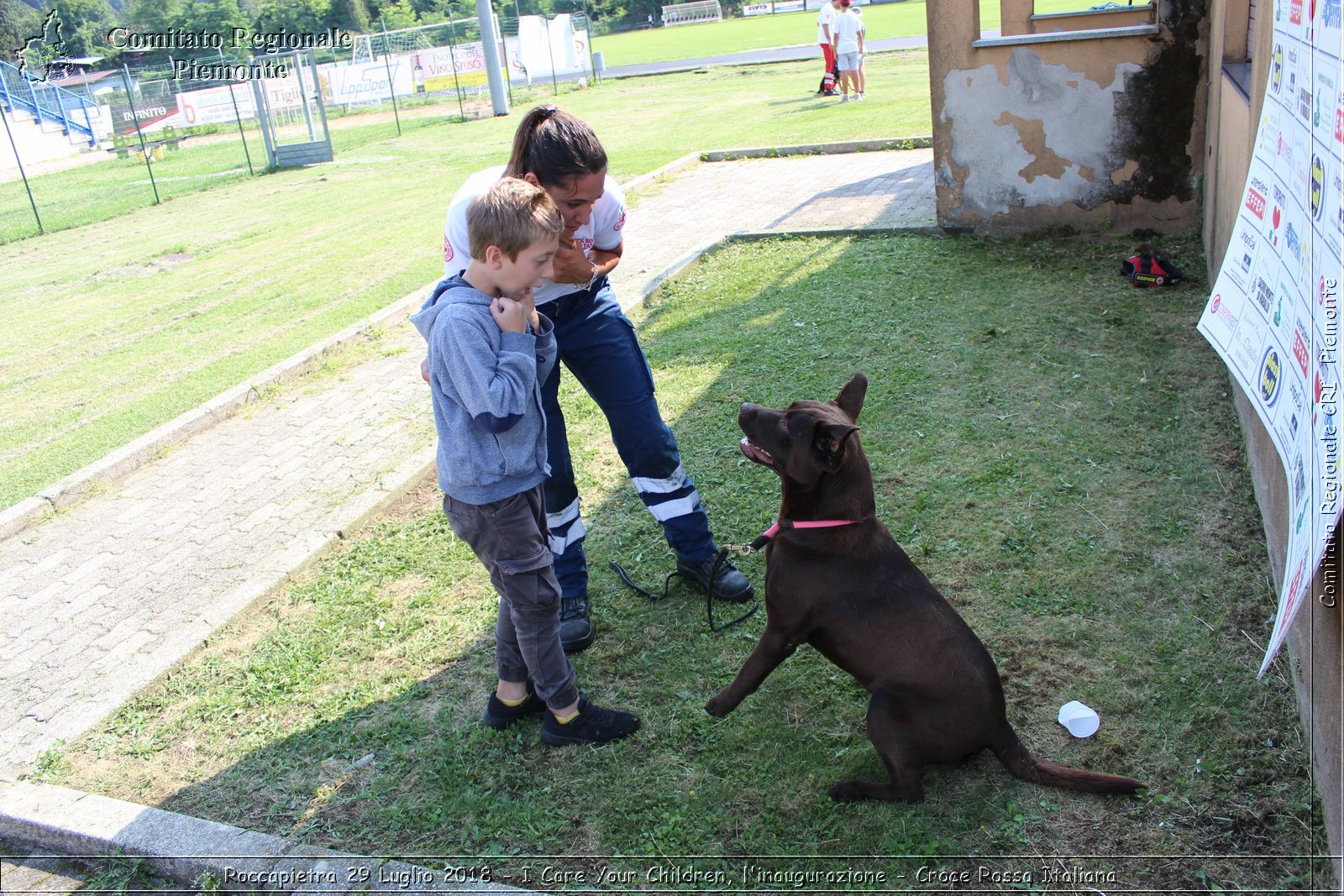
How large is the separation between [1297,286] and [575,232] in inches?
92.3

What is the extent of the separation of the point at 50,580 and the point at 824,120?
50.5 ft

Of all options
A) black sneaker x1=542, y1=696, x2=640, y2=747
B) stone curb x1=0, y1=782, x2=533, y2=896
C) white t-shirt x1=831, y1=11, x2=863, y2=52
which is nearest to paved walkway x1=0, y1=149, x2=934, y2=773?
stone curb x1=0, y1=782, x2=533, y2=896

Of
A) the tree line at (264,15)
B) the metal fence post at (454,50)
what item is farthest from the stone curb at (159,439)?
the tree line at (264,15)

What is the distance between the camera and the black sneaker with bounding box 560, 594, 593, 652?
390cm

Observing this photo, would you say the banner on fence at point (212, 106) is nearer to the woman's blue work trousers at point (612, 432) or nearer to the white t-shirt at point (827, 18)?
the white t-shirt at point (827, 18)

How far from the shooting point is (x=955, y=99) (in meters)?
8.36

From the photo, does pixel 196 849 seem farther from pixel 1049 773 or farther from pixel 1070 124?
pixel 1070 124

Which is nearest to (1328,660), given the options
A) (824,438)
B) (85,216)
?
(824,438)

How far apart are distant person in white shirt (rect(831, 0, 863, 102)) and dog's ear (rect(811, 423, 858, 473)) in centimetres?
1784

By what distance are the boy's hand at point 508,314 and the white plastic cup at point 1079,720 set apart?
222cm

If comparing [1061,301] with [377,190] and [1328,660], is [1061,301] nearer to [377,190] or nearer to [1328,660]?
[1328,660]

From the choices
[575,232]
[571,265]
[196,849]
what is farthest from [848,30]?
[196,849]

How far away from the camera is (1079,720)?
10.3 feet

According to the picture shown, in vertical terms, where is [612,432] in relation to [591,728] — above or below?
above
